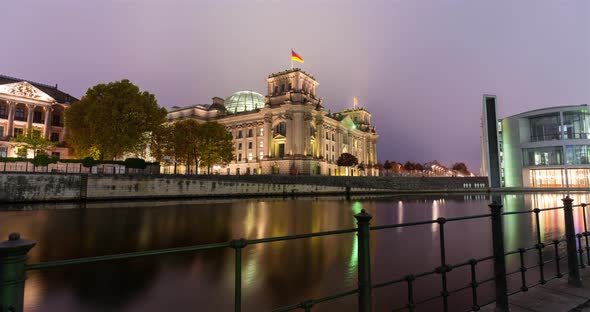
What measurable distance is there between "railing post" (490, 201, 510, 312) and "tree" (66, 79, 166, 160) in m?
49.4

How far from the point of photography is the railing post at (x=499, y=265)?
5.22m

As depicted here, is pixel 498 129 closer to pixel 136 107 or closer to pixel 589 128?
pixel 589 128

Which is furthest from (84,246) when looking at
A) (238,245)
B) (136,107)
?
(136,107)

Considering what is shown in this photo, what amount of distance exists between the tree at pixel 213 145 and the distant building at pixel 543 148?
221ft

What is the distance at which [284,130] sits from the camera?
86.8m

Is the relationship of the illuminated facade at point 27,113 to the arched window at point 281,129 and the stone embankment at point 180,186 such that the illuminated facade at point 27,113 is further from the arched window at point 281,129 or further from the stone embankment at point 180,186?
the arched window at point 281,129

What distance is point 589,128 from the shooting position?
237ft

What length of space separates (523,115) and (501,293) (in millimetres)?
92740

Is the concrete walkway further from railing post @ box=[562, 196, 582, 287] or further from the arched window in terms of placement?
the arched window

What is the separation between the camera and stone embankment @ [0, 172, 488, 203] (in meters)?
35.4

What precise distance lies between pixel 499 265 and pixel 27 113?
283 feet

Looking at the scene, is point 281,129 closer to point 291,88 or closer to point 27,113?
point 291,88

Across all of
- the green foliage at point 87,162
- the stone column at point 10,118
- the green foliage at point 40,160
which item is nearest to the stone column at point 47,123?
the stone column at point 10,118

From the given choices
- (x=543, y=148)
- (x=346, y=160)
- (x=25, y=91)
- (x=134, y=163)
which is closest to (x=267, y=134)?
(x=346, y=160)
